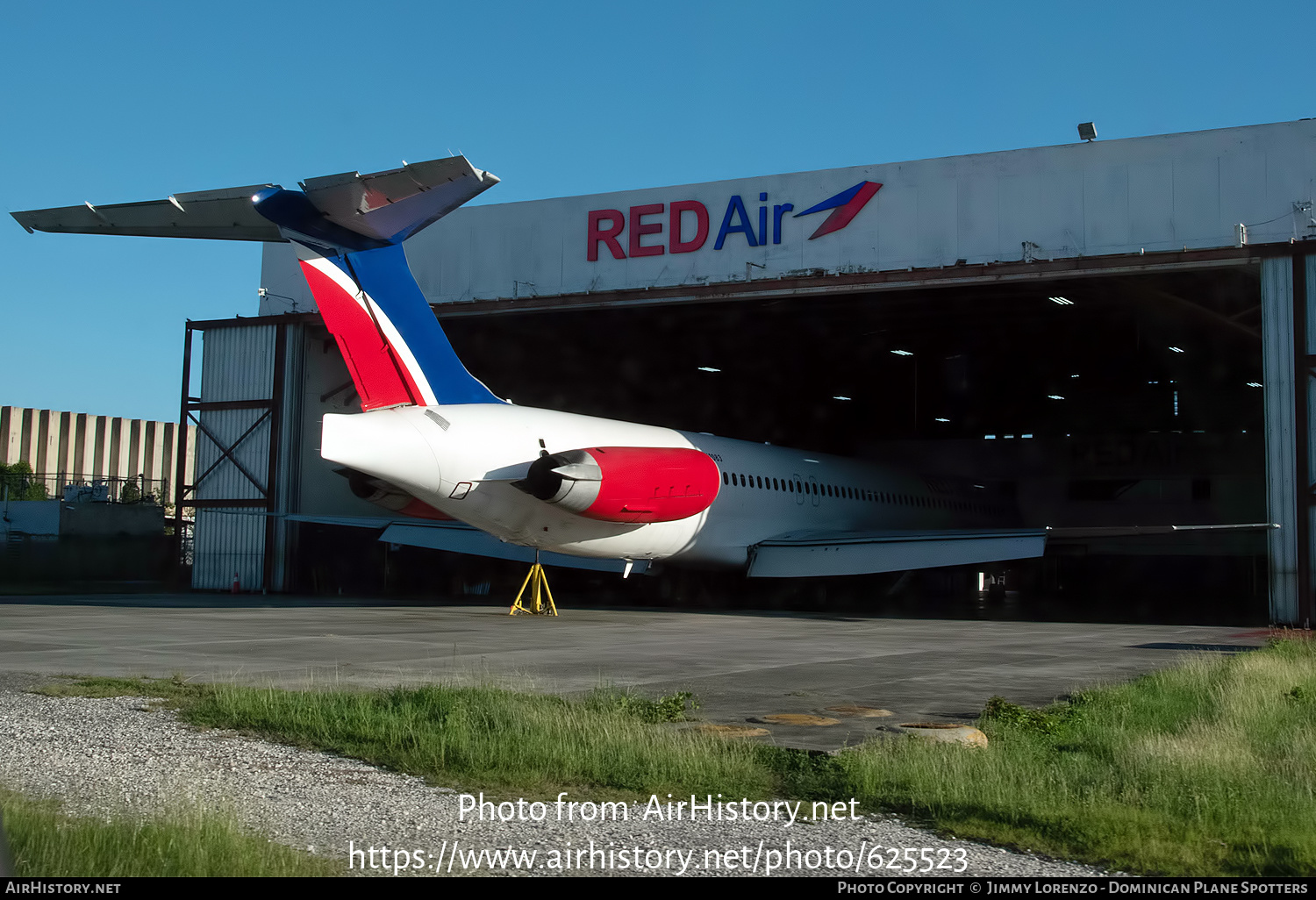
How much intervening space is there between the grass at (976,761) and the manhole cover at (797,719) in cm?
62

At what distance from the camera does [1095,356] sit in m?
31.3

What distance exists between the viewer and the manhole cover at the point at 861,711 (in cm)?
835

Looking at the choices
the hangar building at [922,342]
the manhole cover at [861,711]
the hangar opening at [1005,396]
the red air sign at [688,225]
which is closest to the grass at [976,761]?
the manhole cover at [861,711]

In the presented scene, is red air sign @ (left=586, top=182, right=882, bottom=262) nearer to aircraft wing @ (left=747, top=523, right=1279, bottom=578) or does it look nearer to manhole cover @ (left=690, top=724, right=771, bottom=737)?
aircraft wing @ (left=747, top=523, right=1279, bottom=578)

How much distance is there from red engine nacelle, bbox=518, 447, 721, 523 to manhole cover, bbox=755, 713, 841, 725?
401 inches

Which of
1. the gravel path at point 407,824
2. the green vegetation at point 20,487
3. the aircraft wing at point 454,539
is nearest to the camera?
the gravel path at point 407,824

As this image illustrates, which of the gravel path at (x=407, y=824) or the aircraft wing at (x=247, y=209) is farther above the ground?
the aircraft wing at (x=247, y=209)

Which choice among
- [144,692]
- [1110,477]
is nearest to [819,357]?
[1110,477]

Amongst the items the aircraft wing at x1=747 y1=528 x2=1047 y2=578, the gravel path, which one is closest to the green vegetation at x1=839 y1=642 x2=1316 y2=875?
the gravel path

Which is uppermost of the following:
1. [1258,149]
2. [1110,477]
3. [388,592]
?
[1258,149]

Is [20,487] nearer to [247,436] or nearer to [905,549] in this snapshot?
[247,436]

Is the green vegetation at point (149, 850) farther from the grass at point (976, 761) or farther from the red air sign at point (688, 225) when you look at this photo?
the red air sign at point (688, 225)

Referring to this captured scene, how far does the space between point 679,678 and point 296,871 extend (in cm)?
677
